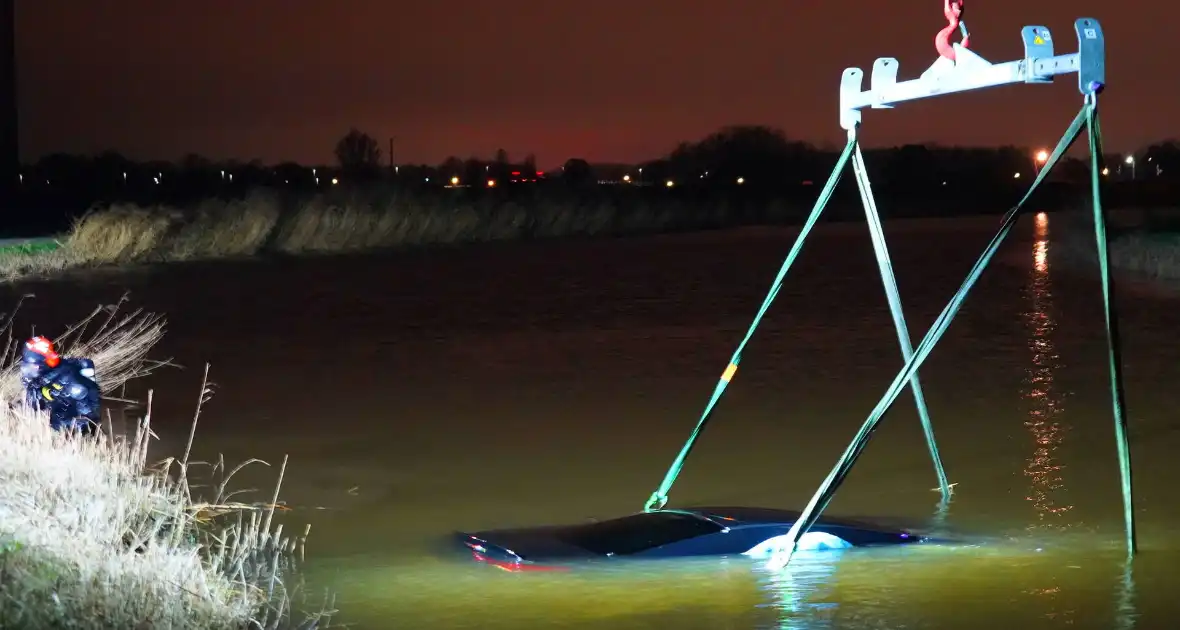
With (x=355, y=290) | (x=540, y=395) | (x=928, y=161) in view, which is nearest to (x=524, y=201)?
(x=355, y=290)

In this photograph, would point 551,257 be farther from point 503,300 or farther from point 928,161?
point 928,161

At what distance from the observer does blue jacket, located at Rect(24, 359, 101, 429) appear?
9523mm

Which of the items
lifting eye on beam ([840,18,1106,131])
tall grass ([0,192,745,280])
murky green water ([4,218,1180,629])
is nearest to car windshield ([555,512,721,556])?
murky green water ([4,218,1180,629])

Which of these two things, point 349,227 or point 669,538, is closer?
point 669,538

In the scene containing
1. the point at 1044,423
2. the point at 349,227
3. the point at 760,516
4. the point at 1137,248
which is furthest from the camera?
the point at 349,227

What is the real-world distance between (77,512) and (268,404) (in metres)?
6.45

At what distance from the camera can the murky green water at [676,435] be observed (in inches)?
285

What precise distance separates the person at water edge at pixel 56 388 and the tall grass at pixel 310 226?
19.0 metres

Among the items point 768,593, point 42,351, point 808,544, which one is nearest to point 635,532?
point 808,544

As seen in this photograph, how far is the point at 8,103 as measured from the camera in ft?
154

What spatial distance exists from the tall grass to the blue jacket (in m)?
19.0

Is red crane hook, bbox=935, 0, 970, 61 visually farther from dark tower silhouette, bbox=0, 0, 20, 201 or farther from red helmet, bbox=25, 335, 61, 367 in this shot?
dark tower silhouette, bbox=0, 0, 20, 201

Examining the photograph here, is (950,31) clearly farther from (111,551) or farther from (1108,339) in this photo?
(111,551)

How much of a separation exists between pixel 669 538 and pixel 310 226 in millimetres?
33569
